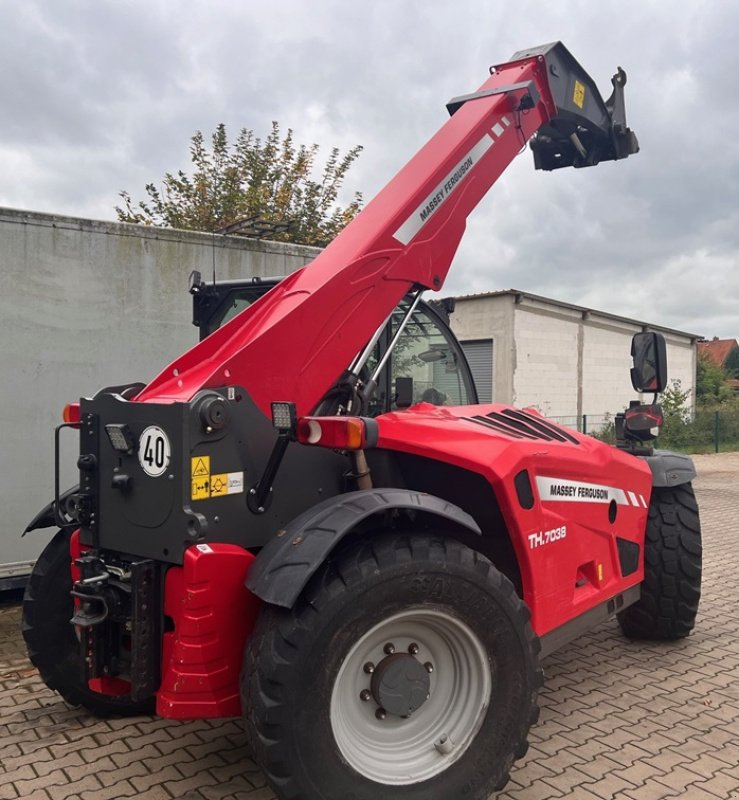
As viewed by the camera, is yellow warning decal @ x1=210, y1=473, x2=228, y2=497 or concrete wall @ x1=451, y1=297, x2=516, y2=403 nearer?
yellow warning decal @ x1=210, y1=473, x2=228, y2=497

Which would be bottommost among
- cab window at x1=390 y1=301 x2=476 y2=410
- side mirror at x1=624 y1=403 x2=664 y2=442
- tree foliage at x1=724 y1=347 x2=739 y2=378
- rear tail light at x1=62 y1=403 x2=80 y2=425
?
side mirror at x1=624 y1=403 x2=664 y2=442

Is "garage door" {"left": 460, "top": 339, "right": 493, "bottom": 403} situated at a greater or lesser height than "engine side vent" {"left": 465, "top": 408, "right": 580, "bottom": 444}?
greater

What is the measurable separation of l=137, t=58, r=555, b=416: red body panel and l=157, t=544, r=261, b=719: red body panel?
0.64 m

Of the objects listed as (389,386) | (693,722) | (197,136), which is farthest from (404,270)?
(197,136)

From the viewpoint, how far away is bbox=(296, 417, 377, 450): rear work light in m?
2.84

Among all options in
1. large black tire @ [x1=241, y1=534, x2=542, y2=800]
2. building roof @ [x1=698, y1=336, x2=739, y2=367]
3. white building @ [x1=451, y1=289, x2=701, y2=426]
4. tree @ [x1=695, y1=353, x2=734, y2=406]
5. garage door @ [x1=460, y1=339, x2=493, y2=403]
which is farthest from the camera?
building roof @ [x1=698, y1=336, x2=739, y2=367]

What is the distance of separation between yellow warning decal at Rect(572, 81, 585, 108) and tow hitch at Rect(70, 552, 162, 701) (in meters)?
3.58

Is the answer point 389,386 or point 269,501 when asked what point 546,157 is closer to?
point 389,386

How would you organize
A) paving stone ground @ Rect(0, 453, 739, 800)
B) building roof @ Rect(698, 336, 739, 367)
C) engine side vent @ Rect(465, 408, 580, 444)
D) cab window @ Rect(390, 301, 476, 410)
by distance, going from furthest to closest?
building roof @ Rect(698, 336, 739, 367), cab window @ Rect(390, 301, 476, 410), engine side vent @ Rect(465, 408, 580, 444), paving stone ground @ Rect(0, 453, 739, 800)

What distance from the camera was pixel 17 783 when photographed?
3.34 metres

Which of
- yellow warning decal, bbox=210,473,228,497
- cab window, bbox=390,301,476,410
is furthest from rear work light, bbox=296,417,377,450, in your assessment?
cab window, bbox=390,301,476,410

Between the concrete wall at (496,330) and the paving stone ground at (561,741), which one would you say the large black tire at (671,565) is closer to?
the paving stone ground at (561,741)

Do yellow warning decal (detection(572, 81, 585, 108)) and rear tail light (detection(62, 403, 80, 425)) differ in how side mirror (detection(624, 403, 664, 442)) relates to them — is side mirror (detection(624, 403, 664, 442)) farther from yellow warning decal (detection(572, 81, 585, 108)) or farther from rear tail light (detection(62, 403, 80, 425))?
rear tail light (detection(62, 403, 80, 425))

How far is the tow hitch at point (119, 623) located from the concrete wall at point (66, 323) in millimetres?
2487
